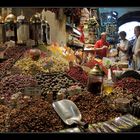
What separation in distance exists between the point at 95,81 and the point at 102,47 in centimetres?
35

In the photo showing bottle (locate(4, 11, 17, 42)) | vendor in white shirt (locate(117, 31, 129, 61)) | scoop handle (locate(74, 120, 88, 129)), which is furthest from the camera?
bottle (locate(4, 11, 17, 42))

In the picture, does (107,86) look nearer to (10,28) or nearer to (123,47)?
(123,47)

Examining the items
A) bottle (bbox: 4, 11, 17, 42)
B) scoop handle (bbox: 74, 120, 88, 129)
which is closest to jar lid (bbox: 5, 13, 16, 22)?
bottle (bbox: 4, 11, 17, 42)

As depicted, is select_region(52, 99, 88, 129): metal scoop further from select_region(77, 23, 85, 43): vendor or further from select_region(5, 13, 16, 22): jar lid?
select_region(5, 13, 16, 22): jar lid

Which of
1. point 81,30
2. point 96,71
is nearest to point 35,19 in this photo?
point 81,30

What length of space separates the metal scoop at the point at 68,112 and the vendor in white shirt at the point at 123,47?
70 centimetres

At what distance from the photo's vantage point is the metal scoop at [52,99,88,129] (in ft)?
13.1

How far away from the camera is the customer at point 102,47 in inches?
165

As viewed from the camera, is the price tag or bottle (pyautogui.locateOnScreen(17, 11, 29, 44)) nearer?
the price tag

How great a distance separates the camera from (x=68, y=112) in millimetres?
4098

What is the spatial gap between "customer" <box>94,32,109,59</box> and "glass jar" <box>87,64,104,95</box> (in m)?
0.12

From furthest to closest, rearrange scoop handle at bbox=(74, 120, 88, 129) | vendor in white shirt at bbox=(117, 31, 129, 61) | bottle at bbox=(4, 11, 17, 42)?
1. bottle at bbox=(4, 11, 17, 42)
2. vendor in white shirt at bbox=(117, 31, 129, 61)
3. scoop handle at bbox=(74, 120, 88, 129)

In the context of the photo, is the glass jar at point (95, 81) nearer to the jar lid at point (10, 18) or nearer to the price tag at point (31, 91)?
the price tag at point (31, 91)
